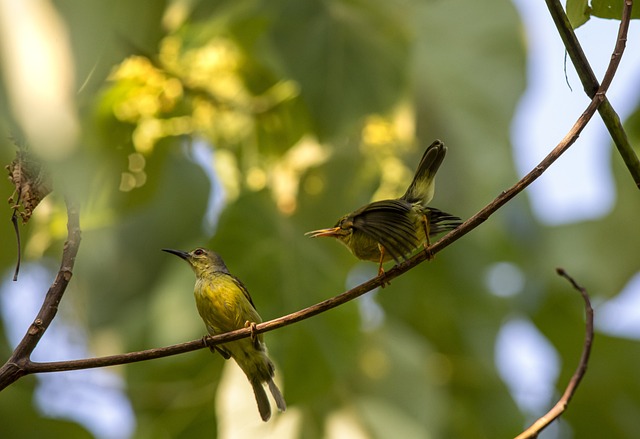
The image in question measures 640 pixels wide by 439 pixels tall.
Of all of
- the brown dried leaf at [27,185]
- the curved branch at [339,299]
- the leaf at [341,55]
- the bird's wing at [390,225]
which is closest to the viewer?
the curved branch at [339,299]

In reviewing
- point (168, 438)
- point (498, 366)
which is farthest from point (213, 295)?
point (498, 366)

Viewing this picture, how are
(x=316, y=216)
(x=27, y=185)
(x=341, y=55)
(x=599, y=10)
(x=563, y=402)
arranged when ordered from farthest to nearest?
(x=316, y=216) < (x=341, y=55) < (x=563, y=402) < (x=599, y=10) < (x=27, y=185)

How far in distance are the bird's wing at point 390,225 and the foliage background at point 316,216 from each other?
3.42 ft

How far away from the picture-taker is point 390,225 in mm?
1799

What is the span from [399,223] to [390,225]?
0.02 meters

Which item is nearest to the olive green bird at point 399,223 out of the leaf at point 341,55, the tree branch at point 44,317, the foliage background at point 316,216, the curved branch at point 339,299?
the curved branch at point 339,299

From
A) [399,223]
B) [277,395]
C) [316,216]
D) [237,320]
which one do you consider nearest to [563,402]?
[399,223]

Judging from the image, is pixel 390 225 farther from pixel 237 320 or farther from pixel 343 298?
pixel 237 320

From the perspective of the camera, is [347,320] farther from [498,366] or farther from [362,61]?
[498,366]

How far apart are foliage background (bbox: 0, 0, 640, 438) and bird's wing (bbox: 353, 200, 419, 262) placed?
1.04m

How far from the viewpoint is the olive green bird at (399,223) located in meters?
1.75

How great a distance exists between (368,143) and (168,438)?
157 centimetres

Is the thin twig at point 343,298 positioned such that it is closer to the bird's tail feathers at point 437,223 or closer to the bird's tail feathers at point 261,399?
the bird's tail feathers at point 437,223

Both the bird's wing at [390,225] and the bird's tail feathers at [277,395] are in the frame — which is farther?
the bird's tail feathers at [277,395]
